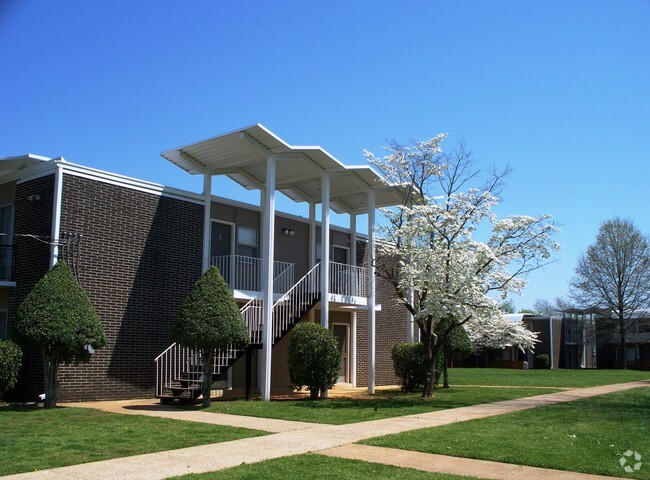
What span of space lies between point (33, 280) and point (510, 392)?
1372 centimetres

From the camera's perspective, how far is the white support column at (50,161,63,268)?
1534 cm

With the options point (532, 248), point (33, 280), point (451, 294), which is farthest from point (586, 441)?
point (33, 280)

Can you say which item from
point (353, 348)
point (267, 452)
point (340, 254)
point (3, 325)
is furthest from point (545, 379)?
point (267, 452)

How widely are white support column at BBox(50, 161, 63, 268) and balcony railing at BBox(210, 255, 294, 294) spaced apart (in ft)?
14.4

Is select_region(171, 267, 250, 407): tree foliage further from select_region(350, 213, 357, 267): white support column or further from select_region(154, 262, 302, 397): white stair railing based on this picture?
select_region(350, 213, 357, 267): white support column

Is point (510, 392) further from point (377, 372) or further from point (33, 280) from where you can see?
point (33, 280)

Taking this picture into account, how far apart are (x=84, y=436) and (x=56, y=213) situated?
672 cm

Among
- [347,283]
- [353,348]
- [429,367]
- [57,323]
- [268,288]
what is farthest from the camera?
[353,348]

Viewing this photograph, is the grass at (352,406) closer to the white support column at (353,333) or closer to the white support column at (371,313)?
the white support column at (371,313)

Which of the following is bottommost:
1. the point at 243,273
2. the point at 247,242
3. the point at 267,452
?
the point at 267,452

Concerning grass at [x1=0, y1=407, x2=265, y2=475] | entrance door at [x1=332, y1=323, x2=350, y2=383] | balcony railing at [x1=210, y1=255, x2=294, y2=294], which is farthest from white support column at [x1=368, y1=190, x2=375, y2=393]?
grass at [x1=0, y1=407, x2=265, y2=475]

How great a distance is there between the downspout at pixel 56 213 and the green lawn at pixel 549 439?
8971 millimetres

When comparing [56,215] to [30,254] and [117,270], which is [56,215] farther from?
[117,270]

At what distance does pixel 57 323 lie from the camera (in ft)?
44.7
